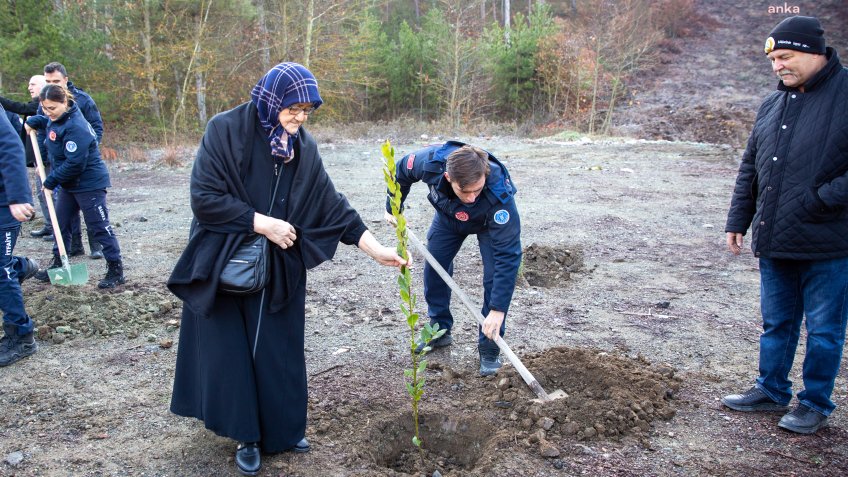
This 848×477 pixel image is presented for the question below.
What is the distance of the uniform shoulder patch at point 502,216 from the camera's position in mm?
3773

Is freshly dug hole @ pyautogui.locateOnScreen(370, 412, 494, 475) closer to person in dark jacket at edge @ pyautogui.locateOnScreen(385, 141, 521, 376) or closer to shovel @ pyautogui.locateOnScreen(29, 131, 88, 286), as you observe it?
person in dark jacket at edge @ pyautogui.locateOnScreen(385, 141, 521, 376)

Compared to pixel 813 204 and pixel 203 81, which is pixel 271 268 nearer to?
pixel 813 204

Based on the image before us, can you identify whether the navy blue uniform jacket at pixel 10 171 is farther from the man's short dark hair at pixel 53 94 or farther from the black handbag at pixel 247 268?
the black handbag at pixel 247 268

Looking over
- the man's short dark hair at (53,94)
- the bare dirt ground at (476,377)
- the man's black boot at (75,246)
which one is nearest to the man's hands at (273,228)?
the bare dirt ground at (476,377)

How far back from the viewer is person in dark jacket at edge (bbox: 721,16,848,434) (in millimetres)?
3214

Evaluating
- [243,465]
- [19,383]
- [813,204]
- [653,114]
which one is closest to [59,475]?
[243,465]

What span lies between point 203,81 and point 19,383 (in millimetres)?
21271

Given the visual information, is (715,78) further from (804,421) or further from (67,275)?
(67,275)

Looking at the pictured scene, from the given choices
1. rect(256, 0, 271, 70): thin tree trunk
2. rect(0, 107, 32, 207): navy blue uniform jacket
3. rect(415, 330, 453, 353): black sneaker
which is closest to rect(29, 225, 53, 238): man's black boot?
rect(0, 107, 32, 207): navy blue uniform jacket

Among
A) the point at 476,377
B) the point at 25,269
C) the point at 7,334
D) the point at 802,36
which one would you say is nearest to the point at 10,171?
the point at 25,269

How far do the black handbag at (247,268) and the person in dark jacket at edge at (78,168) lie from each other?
371cm

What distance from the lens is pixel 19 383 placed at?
421cm

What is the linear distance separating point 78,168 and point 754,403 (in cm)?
577

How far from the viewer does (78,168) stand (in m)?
5.84
